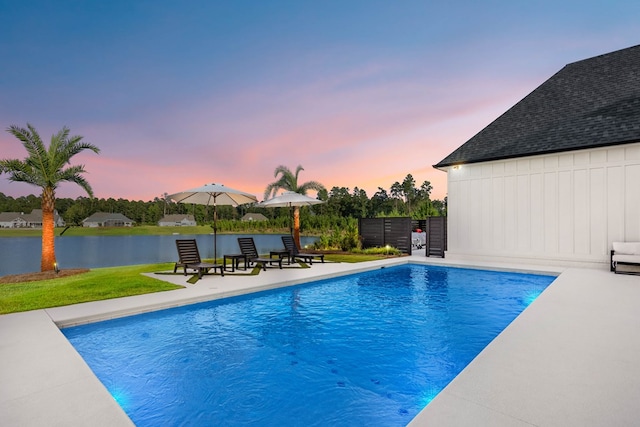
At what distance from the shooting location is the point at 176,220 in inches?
3076

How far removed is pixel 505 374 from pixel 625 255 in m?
9.35

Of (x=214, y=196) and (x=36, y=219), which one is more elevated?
(x=214, y=196)

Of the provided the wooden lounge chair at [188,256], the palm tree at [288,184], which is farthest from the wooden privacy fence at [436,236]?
the wooden lounge chair at [188,256]

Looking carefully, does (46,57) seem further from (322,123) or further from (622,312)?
(622,312)

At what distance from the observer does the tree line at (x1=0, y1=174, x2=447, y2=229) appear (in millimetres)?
52344

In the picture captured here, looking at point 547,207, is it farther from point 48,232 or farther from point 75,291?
point 48,232

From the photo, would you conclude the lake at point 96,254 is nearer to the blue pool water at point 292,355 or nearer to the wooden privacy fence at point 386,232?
the wooden privacy fence at point 386,232

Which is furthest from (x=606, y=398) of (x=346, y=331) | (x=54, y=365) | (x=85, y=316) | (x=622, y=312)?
(x=85, y=316)

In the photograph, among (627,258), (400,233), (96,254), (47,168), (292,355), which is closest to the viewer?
(292,355)

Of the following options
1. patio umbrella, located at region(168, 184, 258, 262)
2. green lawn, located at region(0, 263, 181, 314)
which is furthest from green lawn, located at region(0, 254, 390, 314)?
patio umbrella, located at region(168, 184, 258, 262)

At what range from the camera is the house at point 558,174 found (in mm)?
10250

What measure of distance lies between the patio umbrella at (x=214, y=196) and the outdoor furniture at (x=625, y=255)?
36.4ft

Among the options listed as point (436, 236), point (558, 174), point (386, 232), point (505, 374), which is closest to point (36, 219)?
point (386, 232)

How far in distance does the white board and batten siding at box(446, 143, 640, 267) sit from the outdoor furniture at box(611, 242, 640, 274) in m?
0.65
